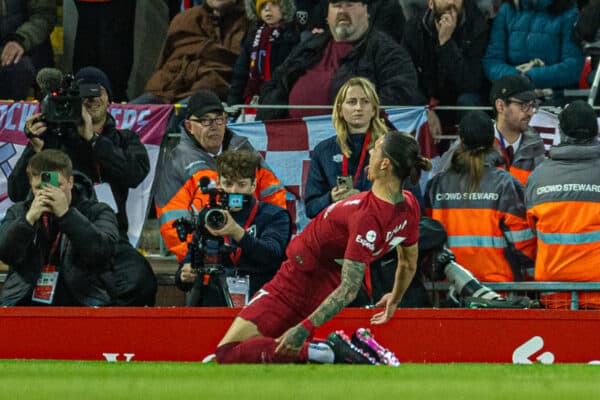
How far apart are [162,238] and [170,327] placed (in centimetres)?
236

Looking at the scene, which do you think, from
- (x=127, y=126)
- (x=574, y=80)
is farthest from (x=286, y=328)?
(x=574, y=80)

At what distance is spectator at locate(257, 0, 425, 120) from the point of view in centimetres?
1052

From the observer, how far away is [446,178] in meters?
9.70

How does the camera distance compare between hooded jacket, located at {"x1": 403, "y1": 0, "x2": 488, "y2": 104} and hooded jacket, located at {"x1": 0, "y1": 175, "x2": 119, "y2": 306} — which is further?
hooded jacket, located at {"x1": 403, "y1": 0, "x2": 488, "y2": 104}

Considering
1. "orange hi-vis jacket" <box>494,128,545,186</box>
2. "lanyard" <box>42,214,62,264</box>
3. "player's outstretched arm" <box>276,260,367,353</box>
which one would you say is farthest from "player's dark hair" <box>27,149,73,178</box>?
"orange hi-vis jacket" <box>494,128,545,186</box>

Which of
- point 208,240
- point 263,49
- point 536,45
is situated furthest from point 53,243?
point 536,45

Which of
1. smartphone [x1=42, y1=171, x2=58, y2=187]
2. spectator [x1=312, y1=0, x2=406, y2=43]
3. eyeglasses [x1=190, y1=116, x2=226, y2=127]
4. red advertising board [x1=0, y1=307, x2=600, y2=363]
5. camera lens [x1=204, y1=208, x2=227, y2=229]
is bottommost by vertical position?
red advertising board [x1=0, y1=307, x2=600, y2=363]

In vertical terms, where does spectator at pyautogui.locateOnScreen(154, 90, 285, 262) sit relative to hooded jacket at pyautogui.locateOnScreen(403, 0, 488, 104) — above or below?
below

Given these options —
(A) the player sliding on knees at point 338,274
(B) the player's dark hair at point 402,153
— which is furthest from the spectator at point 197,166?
(B) the player's dark hair at point 402,153

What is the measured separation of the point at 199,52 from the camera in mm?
11938

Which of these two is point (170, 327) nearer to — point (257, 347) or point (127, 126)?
point (257, 347)

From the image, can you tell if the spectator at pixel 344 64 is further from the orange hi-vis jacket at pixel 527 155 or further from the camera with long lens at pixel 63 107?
the camera with long lens at pixel 63 107

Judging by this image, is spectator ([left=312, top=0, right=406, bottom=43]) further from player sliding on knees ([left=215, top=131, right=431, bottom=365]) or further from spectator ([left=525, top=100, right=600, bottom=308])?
player sliding on knees ([left=215, top=131, right=431, bottom=365])

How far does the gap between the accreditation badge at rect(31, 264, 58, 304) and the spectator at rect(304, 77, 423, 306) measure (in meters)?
1.79
